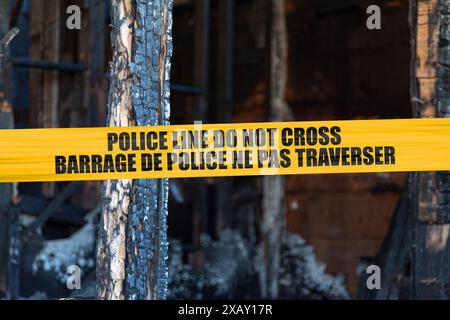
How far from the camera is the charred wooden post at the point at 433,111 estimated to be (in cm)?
605

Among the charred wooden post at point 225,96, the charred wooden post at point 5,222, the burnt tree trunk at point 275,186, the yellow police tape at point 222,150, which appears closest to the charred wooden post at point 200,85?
the charred wooden post at point 225,96

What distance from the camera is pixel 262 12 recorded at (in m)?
10.0

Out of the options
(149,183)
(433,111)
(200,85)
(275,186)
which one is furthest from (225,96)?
(149,183)

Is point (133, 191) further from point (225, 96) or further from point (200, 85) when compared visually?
point (225, 96)

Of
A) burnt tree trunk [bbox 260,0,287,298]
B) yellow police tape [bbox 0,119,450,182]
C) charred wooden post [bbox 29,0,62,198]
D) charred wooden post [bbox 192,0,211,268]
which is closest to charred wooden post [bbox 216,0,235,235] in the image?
charred wooden post [bbox 192,0,211,268]

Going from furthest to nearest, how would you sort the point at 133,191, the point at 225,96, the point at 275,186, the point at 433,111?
the point at 225,96
the point at 275,186
the point at 433,111
the point at 133,191

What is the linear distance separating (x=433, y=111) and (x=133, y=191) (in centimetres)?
231

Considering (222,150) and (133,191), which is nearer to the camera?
(133,191)

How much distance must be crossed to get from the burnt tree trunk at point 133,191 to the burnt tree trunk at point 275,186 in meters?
4.77

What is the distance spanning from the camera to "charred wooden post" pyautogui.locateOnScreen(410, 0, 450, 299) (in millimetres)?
6055

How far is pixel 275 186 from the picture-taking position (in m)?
9.62

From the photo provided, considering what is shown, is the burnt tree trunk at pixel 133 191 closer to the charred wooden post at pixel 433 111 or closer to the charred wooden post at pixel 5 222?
the charred wooden post at pixel 433 111

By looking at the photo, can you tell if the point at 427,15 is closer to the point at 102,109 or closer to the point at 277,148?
the point at 277,148

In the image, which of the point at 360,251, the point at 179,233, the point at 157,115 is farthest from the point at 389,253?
the point at 179,233
